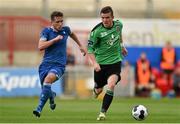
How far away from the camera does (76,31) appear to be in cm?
3041

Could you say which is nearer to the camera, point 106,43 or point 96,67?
point 96,67

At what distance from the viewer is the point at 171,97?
29.0 meters

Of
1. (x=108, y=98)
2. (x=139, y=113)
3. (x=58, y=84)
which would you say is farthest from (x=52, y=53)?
(x=58, y=84)

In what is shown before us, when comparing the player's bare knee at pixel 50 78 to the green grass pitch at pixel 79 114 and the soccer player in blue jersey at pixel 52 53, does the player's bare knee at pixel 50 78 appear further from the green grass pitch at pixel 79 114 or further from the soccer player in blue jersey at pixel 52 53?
the green grass pitch at pixel 79 114

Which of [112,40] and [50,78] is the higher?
[112,40]

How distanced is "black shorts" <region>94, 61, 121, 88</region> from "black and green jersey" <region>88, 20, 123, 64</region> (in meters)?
0.10

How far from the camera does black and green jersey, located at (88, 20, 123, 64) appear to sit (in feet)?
50.5

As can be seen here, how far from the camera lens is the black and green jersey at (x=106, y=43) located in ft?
50.5

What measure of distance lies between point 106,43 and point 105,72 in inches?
25.6

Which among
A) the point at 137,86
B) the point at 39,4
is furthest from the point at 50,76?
the point at 39,4

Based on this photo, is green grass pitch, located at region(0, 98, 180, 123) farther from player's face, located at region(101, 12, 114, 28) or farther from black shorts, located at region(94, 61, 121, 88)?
player's face, located at region(101, 12, 114, 28)

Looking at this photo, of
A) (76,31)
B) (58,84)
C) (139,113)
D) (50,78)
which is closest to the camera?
(139,113)

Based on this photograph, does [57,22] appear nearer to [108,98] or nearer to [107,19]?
[107,19]

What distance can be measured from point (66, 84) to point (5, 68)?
2.55 m
